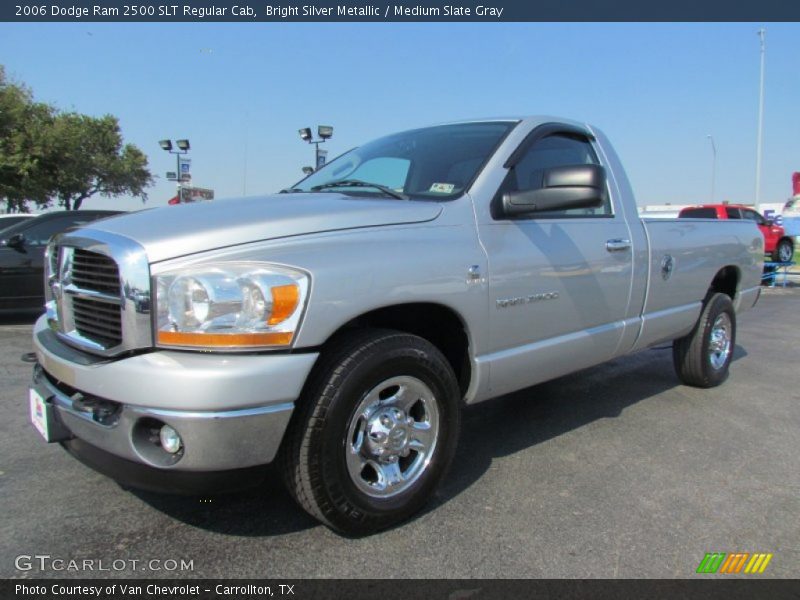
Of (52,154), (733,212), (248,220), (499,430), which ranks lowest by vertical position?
(499,430)

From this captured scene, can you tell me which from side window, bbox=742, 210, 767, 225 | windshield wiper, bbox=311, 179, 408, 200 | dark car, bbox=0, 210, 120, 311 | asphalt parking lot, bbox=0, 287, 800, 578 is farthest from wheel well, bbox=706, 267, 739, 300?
side window, bbox=742, 210, 767, 225

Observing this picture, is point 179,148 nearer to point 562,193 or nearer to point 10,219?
point 10,219

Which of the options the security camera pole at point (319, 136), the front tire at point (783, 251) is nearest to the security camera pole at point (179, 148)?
the security camera pole at point (319, 136)

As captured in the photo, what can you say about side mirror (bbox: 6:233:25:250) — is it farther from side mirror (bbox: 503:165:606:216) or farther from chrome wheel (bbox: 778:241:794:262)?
chrome wheel (bbox: 778:241:794:262)

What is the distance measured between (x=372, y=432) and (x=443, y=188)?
126 centimetres

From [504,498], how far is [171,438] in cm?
159

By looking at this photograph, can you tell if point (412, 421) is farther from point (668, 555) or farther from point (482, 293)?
point (668, 555)

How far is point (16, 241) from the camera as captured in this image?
7.73 m

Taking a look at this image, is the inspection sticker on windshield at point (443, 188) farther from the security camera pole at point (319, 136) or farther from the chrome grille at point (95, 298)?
the security camera pole at point (319, 136)

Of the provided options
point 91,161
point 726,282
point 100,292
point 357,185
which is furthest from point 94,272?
point 91,161

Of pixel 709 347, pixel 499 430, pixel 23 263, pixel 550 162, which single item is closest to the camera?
pixel 550 162

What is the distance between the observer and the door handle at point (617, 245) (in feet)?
11.8

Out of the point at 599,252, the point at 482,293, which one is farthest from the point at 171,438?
the point at 599,252

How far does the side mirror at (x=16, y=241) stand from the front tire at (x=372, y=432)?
710cm
